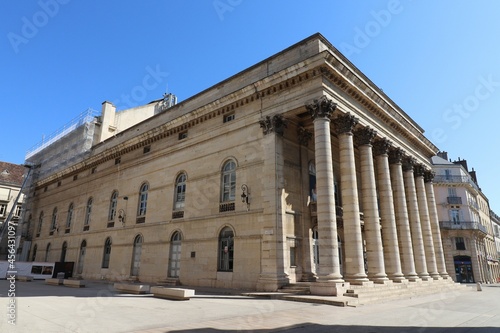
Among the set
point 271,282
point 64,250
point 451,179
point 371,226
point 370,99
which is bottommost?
point 271,282

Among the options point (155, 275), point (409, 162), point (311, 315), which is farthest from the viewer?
point (409, 162)

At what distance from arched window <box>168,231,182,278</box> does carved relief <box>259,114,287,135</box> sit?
27.9 ft

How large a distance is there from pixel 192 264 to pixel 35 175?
1232 inches

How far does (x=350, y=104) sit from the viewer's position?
16859 millimetres

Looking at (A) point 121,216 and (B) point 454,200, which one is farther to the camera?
(B) point 454,200

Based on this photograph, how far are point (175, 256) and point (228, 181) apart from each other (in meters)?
5.82

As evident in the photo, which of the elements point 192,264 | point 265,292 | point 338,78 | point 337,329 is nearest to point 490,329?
point 337,329

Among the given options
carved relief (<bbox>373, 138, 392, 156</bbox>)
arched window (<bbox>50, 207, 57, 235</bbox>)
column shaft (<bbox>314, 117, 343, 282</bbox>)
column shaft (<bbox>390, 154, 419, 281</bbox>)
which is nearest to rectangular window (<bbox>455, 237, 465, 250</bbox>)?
column shaft (<bbox>390, 154, 419, 281</bbox>)

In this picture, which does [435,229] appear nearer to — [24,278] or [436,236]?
[436,236]

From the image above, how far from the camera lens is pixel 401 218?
19688mm

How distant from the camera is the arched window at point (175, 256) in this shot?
1927cm

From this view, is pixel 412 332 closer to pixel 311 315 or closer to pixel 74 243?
pixel 311 315

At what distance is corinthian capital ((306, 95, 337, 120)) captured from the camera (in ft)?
48.4

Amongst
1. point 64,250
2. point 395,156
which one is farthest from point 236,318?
point 64,250
